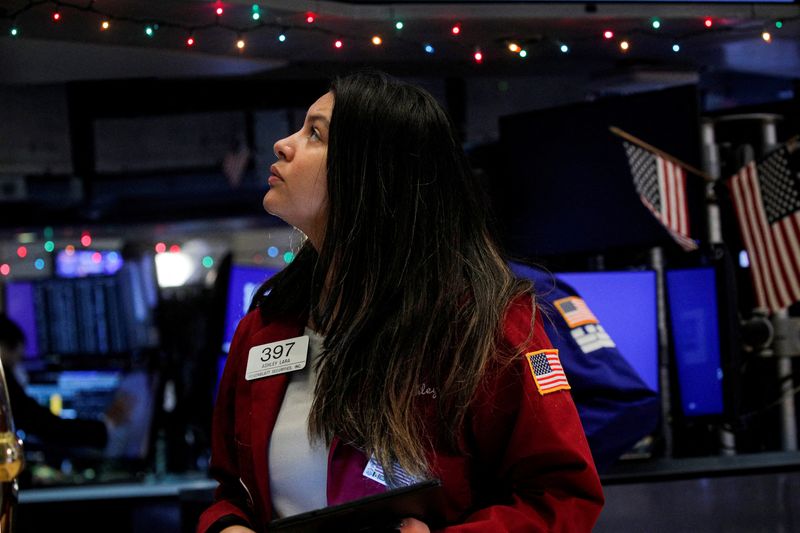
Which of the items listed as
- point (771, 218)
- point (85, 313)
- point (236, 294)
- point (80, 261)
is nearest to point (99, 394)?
point (85, 313)

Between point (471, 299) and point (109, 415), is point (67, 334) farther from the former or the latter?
point (471, 299)

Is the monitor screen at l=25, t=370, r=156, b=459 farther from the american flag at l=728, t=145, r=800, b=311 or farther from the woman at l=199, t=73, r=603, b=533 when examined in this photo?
the woman at l=199, t=73, r=603, b=533

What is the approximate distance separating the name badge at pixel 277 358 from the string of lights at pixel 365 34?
2.38m

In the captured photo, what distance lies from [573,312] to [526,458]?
1.17 m

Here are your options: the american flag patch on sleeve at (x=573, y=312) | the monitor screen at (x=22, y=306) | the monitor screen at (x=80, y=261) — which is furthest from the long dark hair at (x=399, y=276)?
the monitor screen at (x=80, y=261)

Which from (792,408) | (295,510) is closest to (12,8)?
(295,510)

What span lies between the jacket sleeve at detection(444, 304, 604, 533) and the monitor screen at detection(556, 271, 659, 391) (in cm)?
190

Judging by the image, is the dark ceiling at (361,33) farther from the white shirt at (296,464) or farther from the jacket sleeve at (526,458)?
the jacket sleeve at (526,458)

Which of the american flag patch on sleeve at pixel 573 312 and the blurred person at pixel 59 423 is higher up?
the american flag patch on sleeve at pixel 573 312

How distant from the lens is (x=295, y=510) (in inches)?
66.4

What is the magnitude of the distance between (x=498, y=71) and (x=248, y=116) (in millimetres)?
1974

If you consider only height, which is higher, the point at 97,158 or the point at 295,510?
the point at 97,158

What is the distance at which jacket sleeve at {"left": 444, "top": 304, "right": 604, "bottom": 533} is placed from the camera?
1.56 m

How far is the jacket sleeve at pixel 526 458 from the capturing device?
156 centimetres
